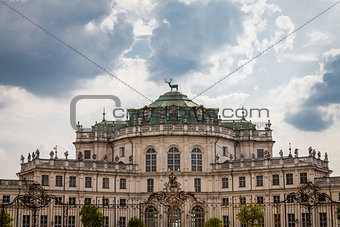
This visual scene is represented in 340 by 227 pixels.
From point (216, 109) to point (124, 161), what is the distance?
53.9 ft

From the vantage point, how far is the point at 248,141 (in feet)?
277

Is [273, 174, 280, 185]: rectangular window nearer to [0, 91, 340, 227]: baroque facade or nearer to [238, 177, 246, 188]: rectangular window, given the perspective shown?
[0, 91, 340, 227]: baroque facade

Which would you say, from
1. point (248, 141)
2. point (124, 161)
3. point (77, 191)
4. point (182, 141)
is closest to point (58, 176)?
point (77, 191)

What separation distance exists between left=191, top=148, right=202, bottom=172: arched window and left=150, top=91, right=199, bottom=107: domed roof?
8.15 metres

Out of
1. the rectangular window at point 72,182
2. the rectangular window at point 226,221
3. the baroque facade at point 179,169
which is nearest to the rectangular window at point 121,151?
the baroque facade at point 179,169

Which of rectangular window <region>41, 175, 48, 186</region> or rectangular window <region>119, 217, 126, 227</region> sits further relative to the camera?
rectangular window <region>119, 217, 126, 227</region>

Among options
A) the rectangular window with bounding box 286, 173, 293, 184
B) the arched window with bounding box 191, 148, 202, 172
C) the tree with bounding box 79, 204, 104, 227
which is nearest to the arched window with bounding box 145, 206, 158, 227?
the arched window with bounding box 191, 148, 202, 172

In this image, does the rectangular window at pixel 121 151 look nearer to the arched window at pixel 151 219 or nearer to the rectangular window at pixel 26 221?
the arched window at pixel 151 219

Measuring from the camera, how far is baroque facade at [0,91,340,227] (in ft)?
237

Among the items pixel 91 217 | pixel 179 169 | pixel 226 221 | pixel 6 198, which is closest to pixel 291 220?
pixel 226 221

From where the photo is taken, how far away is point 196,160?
79375 mm

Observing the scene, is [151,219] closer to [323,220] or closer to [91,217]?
[91,217]

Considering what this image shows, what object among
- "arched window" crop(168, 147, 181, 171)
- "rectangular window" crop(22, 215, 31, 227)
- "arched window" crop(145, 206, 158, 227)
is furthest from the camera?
"arched window" crop(168, 147, 181, 171)

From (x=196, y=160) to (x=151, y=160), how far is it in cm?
632
